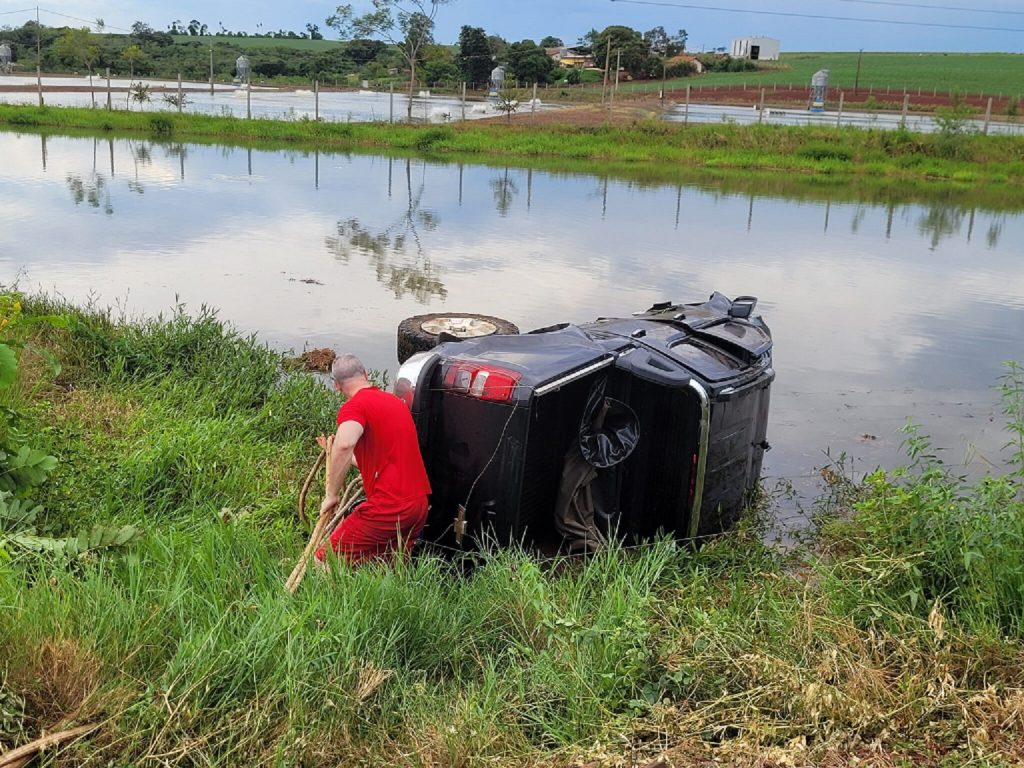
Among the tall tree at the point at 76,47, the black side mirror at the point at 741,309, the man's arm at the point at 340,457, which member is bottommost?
the man's arm at the point at 340,457

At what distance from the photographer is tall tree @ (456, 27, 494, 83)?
68.2m

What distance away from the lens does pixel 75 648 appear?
11.5ft

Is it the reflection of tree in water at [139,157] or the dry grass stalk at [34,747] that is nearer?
the dry grass stalk at [34,747]

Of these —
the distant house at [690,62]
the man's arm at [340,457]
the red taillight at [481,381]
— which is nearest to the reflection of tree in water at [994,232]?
the red taillight at [481,381]

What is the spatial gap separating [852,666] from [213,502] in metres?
4.01

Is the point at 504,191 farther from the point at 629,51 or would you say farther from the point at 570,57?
the point at 570,57

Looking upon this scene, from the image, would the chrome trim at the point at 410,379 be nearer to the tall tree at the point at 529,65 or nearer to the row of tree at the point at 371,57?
the row of tree at the point at 371,57

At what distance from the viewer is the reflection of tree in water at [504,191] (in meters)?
21.7

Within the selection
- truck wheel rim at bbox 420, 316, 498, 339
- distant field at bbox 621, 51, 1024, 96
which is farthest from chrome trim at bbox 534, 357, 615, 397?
distant field at bbox 621, 51, 1024, 96

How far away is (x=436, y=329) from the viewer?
830cm

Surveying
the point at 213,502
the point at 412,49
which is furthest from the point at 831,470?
the point at 412,49

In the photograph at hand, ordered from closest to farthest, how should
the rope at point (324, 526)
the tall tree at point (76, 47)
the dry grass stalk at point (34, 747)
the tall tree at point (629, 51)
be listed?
the dry grass stalk at point (34, 747) < the rope at point (324, 526) < the tall tree at point (76, 47) < the tall tree at point (629, 51)

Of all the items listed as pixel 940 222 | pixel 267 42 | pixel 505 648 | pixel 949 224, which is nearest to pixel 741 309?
pixel 505 648

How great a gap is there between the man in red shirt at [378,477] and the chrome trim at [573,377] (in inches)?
29.0
